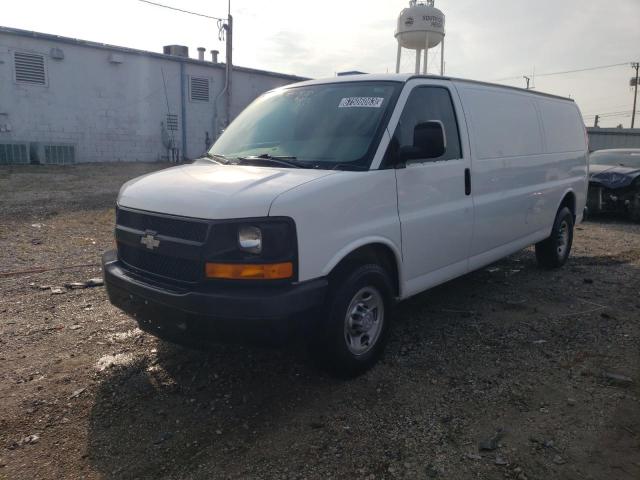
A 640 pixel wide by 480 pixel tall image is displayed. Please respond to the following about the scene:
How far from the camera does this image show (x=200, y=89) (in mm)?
23672

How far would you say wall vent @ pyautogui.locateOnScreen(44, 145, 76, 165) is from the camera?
1884cm

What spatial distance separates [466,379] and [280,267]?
1687 millimetres

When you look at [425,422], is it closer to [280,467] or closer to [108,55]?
[280,467]

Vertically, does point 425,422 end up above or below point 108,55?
below

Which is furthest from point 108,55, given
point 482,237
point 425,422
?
point 425,422

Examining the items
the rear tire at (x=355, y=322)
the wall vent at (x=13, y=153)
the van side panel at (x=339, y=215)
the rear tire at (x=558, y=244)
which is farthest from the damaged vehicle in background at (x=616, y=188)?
the wall vent at (x=13, y=153)

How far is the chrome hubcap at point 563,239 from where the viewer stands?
22.6 ft

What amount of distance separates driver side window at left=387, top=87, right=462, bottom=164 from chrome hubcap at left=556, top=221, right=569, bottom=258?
3087 mm

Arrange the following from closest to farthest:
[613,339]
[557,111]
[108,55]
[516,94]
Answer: [613,339] < [516,94] < [557,111] < [108,55]

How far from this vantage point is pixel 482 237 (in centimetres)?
496

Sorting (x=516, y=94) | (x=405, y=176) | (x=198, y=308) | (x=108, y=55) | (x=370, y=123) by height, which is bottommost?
(x=198, y=308)

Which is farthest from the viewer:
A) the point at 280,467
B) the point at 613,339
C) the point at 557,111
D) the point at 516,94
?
the point at 557,111

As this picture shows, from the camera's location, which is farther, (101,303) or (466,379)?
(101,303)

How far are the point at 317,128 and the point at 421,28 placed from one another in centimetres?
1662
